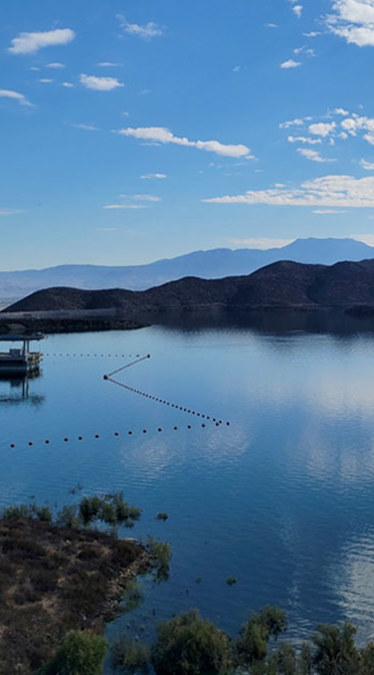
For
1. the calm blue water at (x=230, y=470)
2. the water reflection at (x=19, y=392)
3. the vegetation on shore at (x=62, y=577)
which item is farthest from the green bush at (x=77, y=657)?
the water reflection at (x=19, y=392)

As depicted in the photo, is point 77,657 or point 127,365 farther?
point 127,365

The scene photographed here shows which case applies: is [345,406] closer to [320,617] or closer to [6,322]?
[320,617]

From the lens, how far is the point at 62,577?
25.5 meters

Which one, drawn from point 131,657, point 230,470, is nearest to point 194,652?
point 131,657

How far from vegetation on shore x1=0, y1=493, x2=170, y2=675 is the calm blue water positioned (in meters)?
1.32

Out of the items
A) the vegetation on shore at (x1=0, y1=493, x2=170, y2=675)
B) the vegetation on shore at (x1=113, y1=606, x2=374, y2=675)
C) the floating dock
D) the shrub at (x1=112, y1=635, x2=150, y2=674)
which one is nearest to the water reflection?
the floating dock

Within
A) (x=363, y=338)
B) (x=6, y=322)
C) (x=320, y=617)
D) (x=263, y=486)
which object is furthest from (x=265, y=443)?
(x=6, y=322)

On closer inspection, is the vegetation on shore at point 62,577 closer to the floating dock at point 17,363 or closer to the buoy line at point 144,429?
the buoy line at point 144,429

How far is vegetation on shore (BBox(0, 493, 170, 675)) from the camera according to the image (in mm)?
20062

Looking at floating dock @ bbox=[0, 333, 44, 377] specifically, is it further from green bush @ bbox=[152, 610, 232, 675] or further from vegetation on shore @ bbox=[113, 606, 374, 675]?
green bush @ bbox=[152, 610, 232, 675]

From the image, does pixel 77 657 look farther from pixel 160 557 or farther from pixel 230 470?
pixel 230 470

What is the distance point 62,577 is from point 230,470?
18469mm

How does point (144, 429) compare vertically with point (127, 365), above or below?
below

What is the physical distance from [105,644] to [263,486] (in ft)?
65.8
